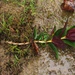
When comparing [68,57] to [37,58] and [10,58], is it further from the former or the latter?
[10,58]

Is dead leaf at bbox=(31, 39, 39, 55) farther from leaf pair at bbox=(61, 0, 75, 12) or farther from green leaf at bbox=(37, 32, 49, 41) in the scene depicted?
leaf pair at bbox=(61, 0, 75, 12)

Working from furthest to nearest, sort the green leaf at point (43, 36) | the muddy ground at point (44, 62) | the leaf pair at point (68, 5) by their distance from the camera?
the leaf pair at point (68, 5), the green leaf at point (43, 36), the muddy ground at point (44, 62)

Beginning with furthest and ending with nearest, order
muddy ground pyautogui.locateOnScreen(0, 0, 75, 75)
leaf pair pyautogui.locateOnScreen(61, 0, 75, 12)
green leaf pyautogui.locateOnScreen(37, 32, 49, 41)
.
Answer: leaf pair pyautogui.locateOnScreen(61, 0, 75, 12) → green leaf pyautogui.locateOnScreen(37, 32, 49, 41) → muddy ground pyautogui.locateOnScreen(0, 0, 75, 75)

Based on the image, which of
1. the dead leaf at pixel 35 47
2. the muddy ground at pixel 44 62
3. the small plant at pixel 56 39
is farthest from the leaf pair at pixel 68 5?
the dead leaf at pixel 35 47

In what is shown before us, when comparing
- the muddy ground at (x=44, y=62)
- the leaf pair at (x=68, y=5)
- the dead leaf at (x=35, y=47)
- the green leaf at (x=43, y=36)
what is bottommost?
the muddy ground at (x=44, y=62)

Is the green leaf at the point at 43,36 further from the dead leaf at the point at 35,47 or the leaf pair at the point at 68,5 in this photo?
the leaf pair at the point at 68,5

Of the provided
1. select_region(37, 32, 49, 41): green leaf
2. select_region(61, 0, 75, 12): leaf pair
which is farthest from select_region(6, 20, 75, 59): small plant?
select_region(61, 0, 75, 12): leaf pair

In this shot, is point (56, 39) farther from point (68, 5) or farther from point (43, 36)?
point (68, 5)

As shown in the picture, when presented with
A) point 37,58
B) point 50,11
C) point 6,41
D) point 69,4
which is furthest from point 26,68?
point 69,4

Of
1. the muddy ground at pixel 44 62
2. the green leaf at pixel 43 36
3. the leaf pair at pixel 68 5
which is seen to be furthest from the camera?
the leaf pair at pixel 68 5
